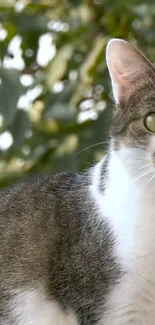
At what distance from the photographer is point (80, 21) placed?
1.99m

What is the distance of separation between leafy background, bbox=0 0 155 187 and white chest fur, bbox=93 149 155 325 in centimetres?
44

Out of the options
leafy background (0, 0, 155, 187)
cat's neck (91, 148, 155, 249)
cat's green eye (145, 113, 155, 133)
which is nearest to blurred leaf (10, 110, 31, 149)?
leafy background (0, 0, 155, 187)

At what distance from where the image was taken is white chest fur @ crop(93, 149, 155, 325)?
1.35 m

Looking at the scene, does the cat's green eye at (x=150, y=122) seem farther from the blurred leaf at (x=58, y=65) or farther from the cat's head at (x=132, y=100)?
the blurred leaf at (x=58, y=65)

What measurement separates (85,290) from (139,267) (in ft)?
0.35

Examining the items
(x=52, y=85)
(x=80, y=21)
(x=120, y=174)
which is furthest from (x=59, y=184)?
(x=80, y=21)

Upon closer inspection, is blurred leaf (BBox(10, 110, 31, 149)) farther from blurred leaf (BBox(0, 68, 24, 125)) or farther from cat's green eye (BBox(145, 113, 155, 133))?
cat's green eye (BBox(145, 113, 155, 133))

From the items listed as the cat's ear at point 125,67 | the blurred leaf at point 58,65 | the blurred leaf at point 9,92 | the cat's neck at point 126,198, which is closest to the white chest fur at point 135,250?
the cat's neck at point 126,198

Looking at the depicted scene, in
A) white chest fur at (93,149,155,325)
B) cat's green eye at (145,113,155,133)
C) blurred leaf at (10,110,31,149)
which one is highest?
blurred leaf at (10,110,31,149)

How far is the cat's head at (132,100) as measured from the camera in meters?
1.37

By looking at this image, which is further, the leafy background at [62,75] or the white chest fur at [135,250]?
the leafy background at [62,75]

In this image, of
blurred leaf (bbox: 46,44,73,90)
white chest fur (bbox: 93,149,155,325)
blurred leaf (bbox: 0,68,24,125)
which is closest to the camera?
white chest fur (bbox: 93,149,155,325)

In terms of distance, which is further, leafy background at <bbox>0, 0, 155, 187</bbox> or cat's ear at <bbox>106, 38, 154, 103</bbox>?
leafy background at <bbox>0, 0, 155, 187</bbox>

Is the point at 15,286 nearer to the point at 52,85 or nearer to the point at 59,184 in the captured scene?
the point at 59,184
